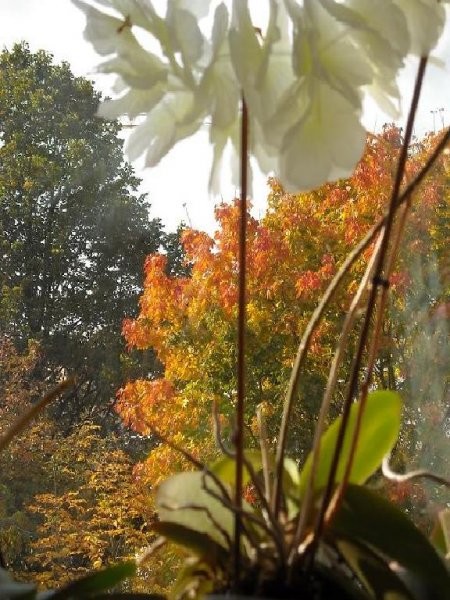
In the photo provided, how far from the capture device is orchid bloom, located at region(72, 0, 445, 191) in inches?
8.9

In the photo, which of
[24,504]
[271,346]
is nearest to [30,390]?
[24,504]

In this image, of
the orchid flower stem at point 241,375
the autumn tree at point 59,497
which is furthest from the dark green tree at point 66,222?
the orchid flower stem at point 241,375

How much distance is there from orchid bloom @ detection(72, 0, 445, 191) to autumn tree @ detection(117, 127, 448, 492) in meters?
1.98

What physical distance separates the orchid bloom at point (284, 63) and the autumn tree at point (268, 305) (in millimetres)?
1985

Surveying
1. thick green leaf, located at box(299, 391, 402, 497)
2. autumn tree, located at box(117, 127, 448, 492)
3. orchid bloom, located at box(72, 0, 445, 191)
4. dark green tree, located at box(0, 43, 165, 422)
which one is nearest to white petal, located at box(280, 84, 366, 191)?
orchid bloom, located at box(72, 0, 445, 191)

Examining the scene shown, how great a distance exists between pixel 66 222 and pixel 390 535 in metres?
3.66

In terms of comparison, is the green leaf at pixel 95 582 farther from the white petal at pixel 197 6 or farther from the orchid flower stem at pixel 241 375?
the white petal at pixel 197 6

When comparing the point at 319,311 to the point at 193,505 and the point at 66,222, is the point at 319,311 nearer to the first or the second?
the point at 193,505

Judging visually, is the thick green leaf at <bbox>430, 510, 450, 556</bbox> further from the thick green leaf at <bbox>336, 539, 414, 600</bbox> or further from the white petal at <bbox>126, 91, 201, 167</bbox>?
the white petal at <bbox>126, 91, 201, 167</bbox>

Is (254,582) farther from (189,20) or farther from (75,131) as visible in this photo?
(75,131)

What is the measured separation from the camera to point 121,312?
3.64 meters

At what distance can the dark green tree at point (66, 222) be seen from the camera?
3598 mm

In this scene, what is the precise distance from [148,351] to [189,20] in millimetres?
3135

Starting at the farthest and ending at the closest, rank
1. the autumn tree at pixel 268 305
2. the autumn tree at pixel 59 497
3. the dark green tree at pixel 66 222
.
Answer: the dark green tree at pixel 66 222 < the autumn tree at pixel 59 497 < the autumn tree at pixel 268 305
